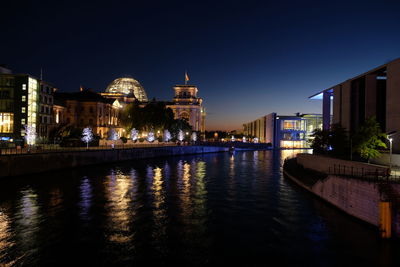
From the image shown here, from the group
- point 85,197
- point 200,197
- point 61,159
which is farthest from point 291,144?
point 85,197

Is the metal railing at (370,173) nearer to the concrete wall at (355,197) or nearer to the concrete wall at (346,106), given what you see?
the concrete wall at (355,197)

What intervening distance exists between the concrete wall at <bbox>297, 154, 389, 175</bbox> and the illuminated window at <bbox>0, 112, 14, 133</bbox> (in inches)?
2678

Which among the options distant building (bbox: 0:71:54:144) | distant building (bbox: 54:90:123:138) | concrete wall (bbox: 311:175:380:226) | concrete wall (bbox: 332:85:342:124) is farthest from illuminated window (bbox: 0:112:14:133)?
concrete wall (bbox: 311:175:380:226)

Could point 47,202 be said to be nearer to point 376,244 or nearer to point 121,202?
point 121,202

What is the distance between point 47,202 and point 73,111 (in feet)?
317

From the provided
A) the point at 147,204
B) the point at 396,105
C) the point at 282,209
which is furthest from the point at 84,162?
the point at 396,105

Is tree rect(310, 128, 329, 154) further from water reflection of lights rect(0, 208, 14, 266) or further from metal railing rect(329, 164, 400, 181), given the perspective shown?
water reflection of lights rect(0, 208, 14, 266)

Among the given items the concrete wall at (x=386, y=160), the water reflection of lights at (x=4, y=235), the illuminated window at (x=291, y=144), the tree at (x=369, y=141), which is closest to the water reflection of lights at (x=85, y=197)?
the water reflection of lights at (x=4, y=235)

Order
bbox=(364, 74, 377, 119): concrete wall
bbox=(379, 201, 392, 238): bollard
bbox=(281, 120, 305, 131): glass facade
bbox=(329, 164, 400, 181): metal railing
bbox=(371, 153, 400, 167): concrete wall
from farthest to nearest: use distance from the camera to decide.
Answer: bbox=(281, 120, 305, 131): glass facade → bbox=(364, 74, 377, 119): concrete wall → bbox=(371, 153, 400, 167): concrete wall → bbox=(329, 164, 400, 181): metal railing → bbox=(379, 201, 392, 238): bollard

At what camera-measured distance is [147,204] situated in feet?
103

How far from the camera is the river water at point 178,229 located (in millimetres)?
18516

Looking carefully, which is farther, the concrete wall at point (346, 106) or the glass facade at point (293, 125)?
the glass facade at point (293, 125)

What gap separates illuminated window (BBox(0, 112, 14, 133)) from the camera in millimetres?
78500

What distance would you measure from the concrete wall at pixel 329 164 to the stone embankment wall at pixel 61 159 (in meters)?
40.9
